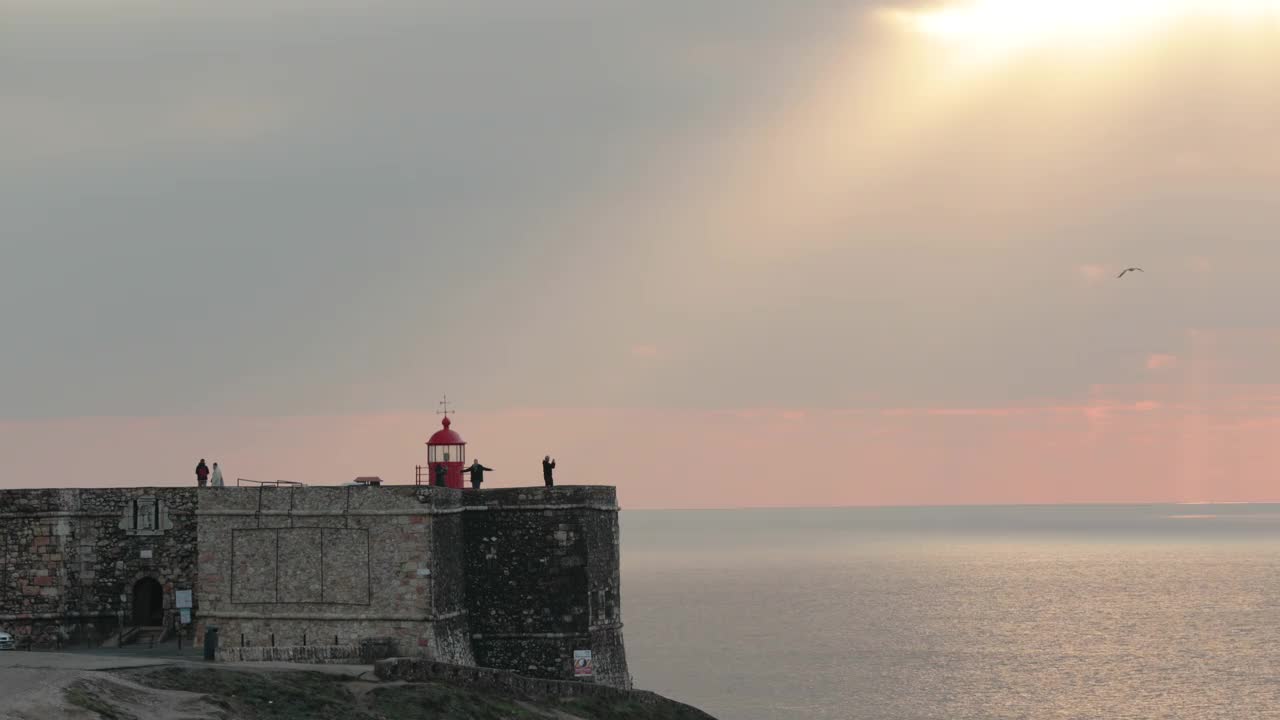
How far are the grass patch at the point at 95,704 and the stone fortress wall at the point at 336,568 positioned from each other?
35.2 ft

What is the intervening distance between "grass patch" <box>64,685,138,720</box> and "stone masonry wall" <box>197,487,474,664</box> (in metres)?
10.7

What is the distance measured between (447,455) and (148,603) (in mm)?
10540

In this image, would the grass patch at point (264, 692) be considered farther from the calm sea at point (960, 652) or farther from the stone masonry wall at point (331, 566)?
the calm sea at point (960, 652)

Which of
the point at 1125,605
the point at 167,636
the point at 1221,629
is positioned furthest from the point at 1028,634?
the point at 167,636

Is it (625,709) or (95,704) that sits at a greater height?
(95,704)

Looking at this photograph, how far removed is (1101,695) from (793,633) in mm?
37543

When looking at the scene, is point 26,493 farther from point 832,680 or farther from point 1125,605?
point 1125,605

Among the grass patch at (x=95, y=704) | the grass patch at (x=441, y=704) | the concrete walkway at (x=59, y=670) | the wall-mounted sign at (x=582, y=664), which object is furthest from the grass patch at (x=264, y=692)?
the wall-mounted sign at (x=582, y=664)

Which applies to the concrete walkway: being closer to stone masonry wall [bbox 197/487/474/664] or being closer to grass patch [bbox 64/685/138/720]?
grass patch [bbox 64/685/138/720]

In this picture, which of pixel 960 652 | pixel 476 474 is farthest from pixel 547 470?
pixel 960 652

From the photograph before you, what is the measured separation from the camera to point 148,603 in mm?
49750

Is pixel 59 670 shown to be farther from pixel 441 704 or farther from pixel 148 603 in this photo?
pixel 148 603

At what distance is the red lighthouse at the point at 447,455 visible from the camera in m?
49.9

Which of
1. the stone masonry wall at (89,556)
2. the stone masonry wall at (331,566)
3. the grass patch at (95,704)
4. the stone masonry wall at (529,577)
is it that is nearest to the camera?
the grass patch at (95,704)
